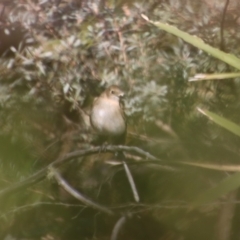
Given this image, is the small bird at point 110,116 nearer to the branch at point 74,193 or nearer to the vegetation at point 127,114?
the vegetation at point 127,114

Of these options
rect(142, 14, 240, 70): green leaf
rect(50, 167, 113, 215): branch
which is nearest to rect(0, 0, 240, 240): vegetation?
rect(50, 167, 113, 215): branch

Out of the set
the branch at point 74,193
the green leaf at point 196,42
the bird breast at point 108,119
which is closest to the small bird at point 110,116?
the bird breast at point 108,119

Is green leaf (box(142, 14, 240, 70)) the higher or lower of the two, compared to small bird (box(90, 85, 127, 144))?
higher

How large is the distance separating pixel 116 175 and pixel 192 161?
164 mm

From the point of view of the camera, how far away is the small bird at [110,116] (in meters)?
1.01

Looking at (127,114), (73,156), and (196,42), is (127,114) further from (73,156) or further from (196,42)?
(196,42)

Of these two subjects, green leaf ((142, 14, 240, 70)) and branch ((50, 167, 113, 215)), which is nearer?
green leaf ((142, 14, 240, 70))

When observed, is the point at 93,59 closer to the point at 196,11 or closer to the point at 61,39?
the point at 61,39

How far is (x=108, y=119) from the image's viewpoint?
1.03 m

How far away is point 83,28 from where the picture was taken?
1.04 m

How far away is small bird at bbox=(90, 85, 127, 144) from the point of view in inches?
39.9

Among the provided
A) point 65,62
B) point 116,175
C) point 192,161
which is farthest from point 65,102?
point 192,161

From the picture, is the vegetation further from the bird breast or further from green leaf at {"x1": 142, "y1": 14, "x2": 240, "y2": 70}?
green leaf at {"x1": 142, "y1": 14, "x2": 240, "y2": 70}

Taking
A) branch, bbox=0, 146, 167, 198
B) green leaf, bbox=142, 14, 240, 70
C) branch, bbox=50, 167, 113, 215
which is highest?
green leaf, bbox=142, 14, 240, 70
